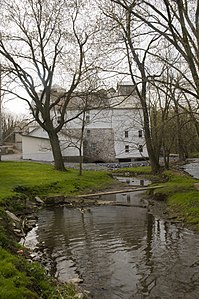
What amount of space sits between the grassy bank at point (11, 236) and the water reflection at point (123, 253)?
108cm

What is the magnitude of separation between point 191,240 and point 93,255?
317 cm

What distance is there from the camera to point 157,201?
64.2ft

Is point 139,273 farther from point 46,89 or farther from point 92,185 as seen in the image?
point 46,89

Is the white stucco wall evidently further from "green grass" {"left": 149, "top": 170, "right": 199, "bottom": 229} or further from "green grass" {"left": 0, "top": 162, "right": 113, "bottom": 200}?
"green grass" {"left": 149, "top": 170, "right": 199, "bottom": 229}

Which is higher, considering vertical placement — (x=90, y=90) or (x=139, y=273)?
(x=90, y=90)

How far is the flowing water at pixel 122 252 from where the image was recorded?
7.89m

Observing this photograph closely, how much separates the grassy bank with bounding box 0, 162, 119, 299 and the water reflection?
1.08 meters

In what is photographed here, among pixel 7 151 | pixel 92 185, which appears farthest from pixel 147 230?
pixel 7 151

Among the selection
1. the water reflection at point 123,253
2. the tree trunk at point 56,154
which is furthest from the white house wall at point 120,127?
the water reflection at point 123,253

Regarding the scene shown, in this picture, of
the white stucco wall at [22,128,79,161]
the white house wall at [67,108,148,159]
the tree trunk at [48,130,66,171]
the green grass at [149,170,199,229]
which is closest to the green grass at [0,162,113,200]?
the tree trunk at [48,130,66,171]

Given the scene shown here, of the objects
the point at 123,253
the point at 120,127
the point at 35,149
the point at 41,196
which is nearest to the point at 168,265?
the point at 123,253

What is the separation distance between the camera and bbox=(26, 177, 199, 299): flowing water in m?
7.89

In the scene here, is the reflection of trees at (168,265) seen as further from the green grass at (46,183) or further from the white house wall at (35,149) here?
the white house wall at (35,149)

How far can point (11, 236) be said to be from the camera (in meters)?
11.3
